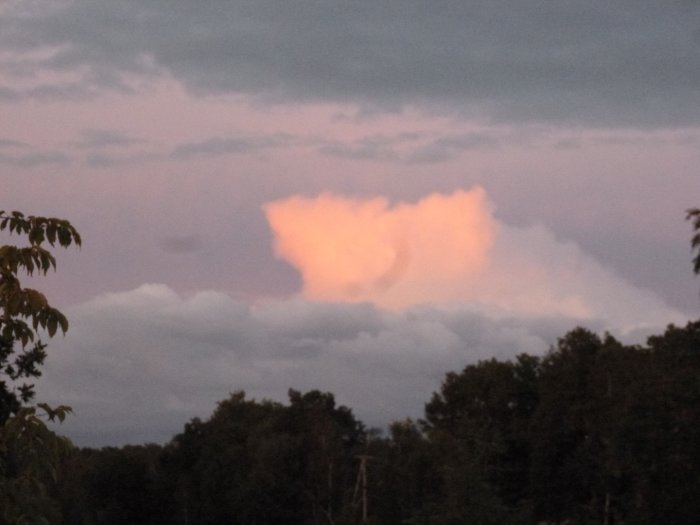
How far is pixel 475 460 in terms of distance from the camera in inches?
2288

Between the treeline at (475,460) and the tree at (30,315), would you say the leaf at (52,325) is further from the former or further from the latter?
the treeline at (475,460)

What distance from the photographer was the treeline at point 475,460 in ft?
212

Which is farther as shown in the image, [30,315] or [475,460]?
[475,460]

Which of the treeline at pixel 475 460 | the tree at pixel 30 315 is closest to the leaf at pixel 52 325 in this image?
the tree at pixel 30 315

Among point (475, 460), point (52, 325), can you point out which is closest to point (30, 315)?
point (52, 325)

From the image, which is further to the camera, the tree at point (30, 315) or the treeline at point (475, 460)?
the treeline at point (475, 460)

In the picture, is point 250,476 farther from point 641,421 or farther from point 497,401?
point 641,421

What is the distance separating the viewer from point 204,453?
11481cm

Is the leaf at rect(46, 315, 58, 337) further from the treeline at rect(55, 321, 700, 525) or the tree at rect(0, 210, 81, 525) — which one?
the treeline at rect(55, 321, 700, 525)

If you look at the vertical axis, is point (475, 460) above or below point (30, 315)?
above

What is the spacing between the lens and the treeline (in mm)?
64562

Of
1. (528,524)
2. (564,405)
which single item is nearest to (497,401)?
(564,405)

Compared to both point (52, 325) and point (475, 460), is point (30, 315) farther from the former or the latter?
point (475, 460)

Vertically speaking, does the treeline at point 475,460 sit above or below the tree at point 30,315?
above
